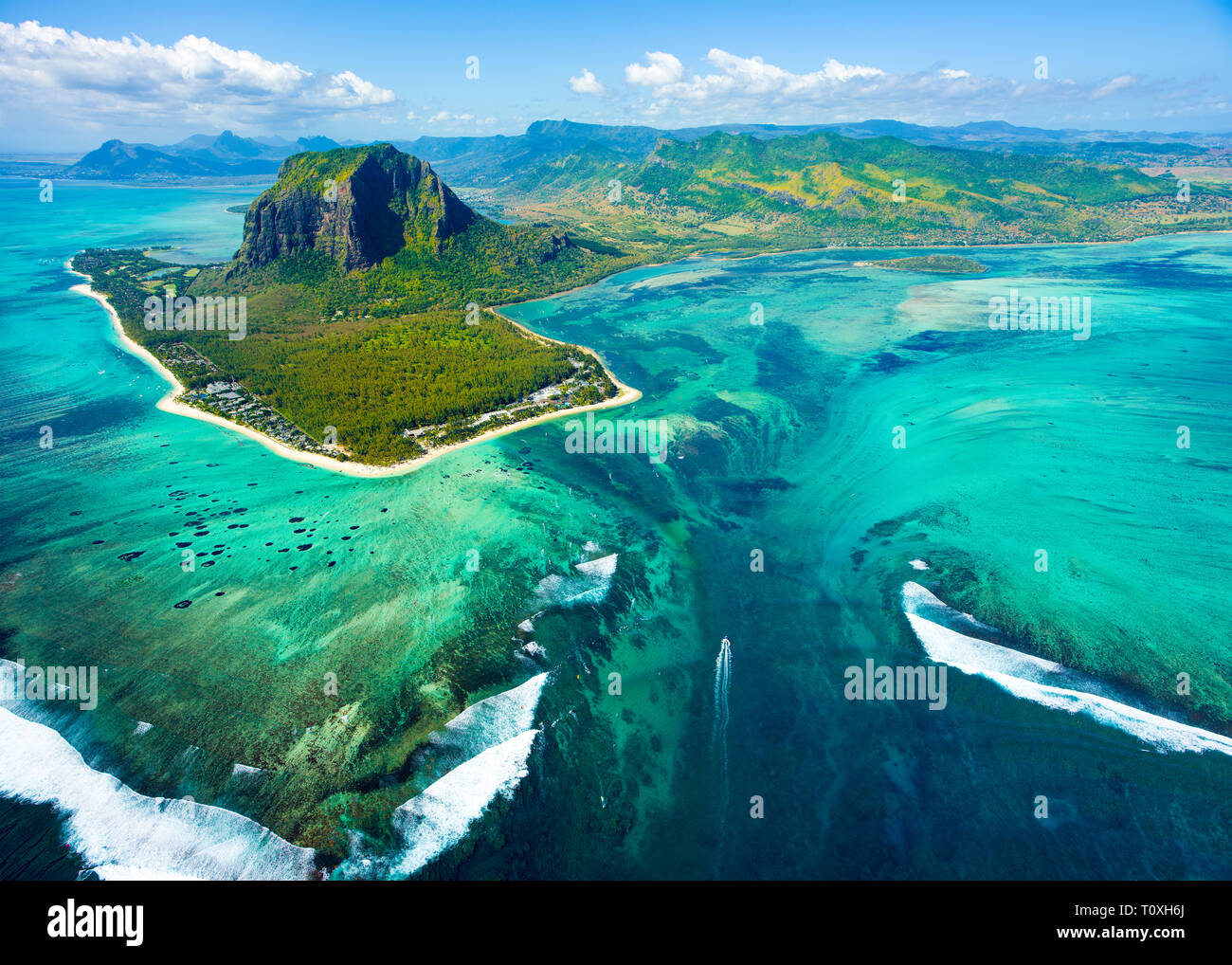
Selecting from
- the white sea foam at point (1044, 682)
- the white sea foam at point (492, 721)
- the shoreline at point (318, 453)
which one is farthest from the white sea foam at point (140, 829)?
the white sea foam at point (1044, 682)

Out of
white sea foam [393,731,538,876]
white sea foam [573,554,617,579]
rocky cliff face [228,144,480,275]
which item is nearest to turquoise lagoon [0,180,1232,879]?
white sea foam [393,731,538,876]

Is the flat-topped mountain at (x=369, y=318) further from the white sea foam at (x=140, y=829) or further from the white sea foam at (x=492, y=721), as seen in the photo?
the white sea foam at (x=492, y=721)

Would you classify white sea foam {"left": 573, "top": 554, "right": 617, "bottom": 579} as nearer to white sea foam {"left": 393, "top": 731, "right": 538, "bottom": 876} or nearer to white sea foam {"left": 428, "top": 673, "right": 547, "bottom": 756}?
white sea foam {"left": 428, "top": 673, "right": 547, "bottom": 756}

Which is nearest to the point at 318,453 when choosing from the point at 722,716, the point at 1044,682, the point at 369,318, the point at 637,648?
the point at 637,648

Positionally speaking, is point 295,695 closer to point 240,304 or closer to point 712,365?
point 712,365

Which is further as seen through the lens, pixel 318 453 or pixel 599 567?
pixel 318 453

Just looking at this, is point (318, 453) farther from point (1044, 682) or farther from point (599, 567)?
point (1044, 682)
